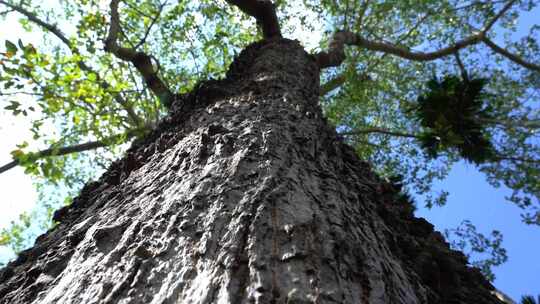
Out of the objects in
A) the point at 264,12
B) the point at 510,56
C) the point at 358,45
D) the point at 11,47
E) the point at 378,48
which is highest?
the point at 510,56

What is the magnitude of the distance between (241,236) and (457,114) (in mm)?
7051

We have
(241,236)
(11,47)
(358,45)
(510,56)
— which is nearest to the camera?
(241,236)

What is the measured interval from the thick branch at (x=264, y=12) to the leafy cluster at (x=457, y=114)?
374 cm

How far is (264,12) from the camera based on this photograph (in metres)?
4.69

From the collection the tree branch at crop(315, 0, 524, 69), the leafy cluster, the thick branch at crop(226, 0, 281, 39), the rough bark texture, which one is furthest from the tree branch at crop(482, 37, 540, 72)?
the rough bark texture

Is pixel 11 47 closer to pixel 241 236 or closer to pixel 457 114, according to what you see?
pixel 241 236

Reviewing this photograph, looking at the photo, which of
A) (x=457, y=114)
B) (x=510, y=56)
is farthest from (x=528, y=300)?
(x=510, y=56)

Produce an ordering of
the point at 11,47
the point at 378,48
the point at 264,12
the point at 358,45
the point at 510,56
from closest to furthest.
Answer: the point at 11,47 → the point at 264,12 → the point at 358,45 → the point at 378,48 → the point at 510,56

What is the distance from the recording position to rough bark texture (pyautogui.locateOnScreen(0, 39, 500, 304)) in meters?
0.73

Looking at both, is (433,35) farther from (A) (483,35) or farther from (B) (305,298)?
(B) (305,298)

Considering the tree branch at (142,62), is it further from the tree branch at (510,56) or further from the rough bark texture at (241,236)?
the tree branch at (510,56)

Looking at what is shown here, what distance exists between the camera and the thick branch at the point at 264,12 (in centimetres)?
467

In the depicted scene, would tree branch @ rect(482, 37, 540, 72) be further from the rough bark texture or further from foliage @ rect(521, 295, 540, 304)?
the rough bark texture

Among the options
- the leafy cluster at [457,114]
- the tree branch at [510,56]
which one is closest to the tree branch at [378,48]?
the tree branch at [510,56]
